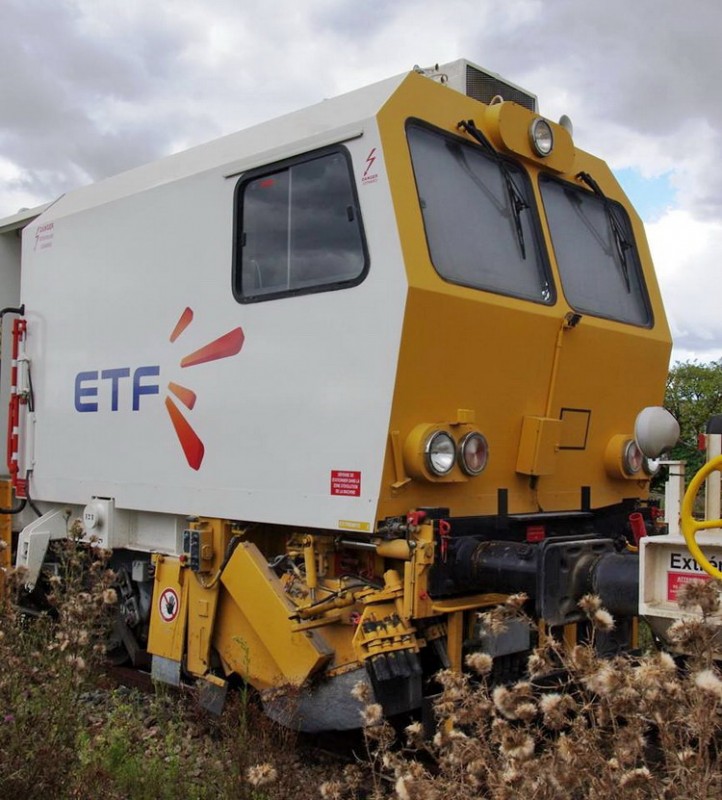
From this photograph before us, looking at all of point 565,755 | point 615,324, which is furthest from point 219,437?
point 565,755

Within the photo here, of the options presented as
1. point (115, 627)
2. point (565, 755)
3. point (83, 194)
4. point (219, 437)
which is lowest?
point (115, 627)

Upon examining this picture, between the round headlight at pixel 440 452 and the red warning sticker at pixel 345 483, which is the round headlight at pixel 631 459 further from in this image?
the red warning sticker at pixel 345 483

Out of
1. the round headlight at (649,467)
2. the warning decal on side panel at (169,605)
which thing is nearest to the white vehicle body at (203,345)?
the warning decal on side panel at (169,605)

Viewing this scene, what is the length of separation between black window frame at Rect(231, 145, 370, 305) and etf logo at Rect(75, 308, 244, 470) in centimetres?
26

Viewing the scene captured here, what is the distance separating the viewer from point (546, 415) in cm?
509

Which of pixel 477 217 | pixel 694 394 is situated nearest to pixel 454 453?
pixel 477 217

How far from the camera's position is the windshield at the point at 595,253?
534cm

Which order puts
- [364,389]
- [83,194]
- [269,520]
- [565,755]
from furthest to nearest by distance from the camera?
[83,194]
[269,520]
[364,389]
[565,755]

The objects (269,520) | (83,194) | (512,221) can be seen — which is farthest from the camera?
(83,194)

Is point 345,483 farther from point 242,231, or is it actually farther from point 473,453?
point 242,231

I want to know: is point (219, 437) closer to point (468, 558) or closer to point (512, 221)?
point (468, 558)

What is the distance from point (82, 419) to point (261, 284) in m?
1.93

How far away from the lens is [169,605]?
5.42m

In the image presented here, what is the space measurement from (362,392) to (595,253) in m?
2.11
